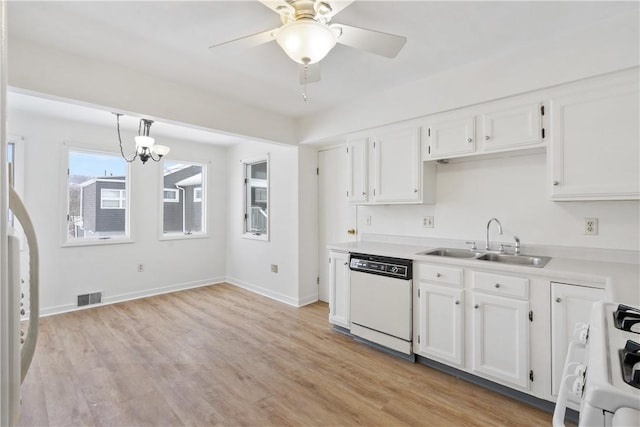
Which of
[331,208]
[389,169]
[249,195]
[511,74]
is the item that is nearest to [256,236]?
[249,195]

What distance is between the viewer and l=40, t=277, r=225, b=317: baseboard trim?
389 cm

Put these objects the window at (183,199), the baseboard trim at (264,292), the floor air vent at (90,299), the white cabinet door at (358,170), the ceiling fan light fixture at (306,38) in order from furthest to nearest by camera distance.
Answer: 1. the window at (183,199)
2. the baseboard trim at (264,292)
3. the floor air vent at (90,299)
4. the white cabinet door at (358,170)
5. the ceiling fan light fixture at (306,38)

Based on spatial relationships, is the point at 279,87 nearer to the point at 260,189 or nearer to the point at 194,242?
the point at 260,189

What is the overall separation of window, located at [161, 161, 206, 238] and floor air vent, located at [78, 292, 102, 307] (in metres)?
1.19

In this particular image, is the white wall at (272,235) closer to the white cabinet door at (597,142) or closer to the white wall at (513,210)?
the white wall at (513,210)

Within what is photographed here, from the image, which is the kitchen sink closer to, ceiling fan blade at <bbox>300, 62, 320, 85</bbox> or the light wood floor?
the light wood floor

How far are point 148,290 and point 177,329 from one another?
165cm

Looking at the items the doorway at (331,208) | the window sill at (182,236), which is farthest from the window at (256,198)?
the doorway at (331,208)

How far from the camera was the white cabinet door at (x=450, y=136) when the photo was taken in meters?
2.59

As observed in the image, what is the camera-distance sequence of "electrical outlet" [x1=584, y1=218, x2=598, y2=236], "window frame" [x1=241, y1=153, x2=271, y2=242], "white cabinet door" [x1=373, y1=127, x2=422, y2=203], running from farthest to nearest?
1. "window frame" [x1=241, y1=153, x2=271, y2=242]
2. "white cabinet door" [x1=373, y1=127, x2=422, y2=203]
3. "electrical outlet" [x1=584, y1=218, x2=598, y2=236]

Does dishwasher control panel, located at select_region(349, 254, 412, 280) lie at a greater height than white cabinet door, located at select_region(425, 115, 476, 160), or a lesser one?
lesser

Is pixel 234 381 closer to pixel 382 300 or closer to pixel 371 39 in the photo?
pixel 382 300

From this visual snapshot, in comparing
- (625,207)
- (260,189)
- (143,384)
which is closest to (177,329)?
(143,384)

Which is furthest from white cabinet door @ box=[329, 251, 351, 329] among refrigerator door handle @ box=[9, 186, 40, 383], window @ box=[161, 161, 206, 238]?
window @ box=[161, 161, 206, 238]
